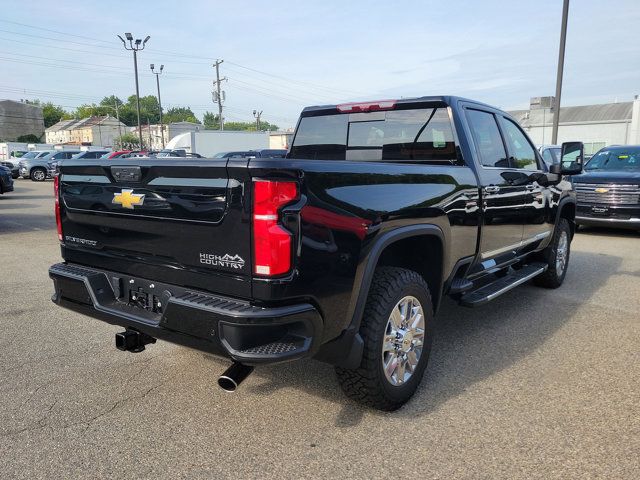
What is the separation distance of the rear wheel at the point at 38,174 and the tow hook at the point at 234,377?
30.7 metres

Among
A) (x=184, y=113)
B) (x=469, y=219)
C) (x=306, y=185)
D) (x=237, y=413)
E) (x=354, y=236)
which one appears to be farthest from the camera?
(x=184, y=113)

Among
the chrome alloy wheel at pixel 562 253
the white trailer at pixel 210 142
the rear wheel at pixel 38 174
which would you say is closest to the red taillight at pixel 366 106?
the chrome alloy wheel at pixel 562 253

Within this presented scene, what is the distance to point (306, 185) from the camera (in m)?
2.35

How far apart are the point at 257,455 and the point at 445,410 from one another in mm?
1161

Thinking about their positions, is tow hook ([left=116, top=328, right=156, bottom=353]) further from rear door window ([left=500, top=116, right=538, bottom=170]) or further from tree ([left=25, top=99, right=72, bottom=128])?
tree ([left=25, top=99, right=72, bottom=128])

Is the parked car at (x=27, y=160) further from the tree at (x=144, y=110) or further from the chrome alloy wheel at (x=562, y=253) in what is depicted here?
the tree at (x=144, y=110)

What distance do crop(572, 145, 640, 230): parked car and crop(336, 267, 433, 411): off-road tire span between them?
785 centimetres

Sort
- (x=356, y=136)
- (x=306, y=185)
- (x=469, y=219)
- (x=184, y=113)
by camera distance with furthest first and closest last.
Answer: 1. (x=184, y=113)
2. (x=356, y=136)
3. (x=469, y=219)
4. (x=306, y=185)

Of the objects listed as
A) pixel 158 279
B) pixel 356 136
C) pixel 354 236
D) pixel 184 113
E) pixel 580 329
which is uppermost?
pixel 184 113

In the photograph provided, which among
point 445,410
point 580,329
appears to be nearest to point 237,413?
point 445,410

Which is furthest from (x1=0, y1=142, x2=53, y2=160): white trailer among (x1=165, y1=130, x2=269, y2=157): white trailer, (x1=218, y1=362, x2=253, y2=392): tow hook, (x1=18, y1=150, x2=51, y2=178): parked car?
(x1=218, y1=362, x2=253, y2=392): tow hook

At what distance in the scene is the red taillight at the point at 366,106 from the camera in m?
4.17

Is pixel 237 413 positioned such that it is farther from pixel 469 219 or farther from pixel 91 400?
pixel 469 219

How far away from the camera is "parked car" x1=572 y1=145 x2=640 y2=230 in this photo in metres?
9.17
